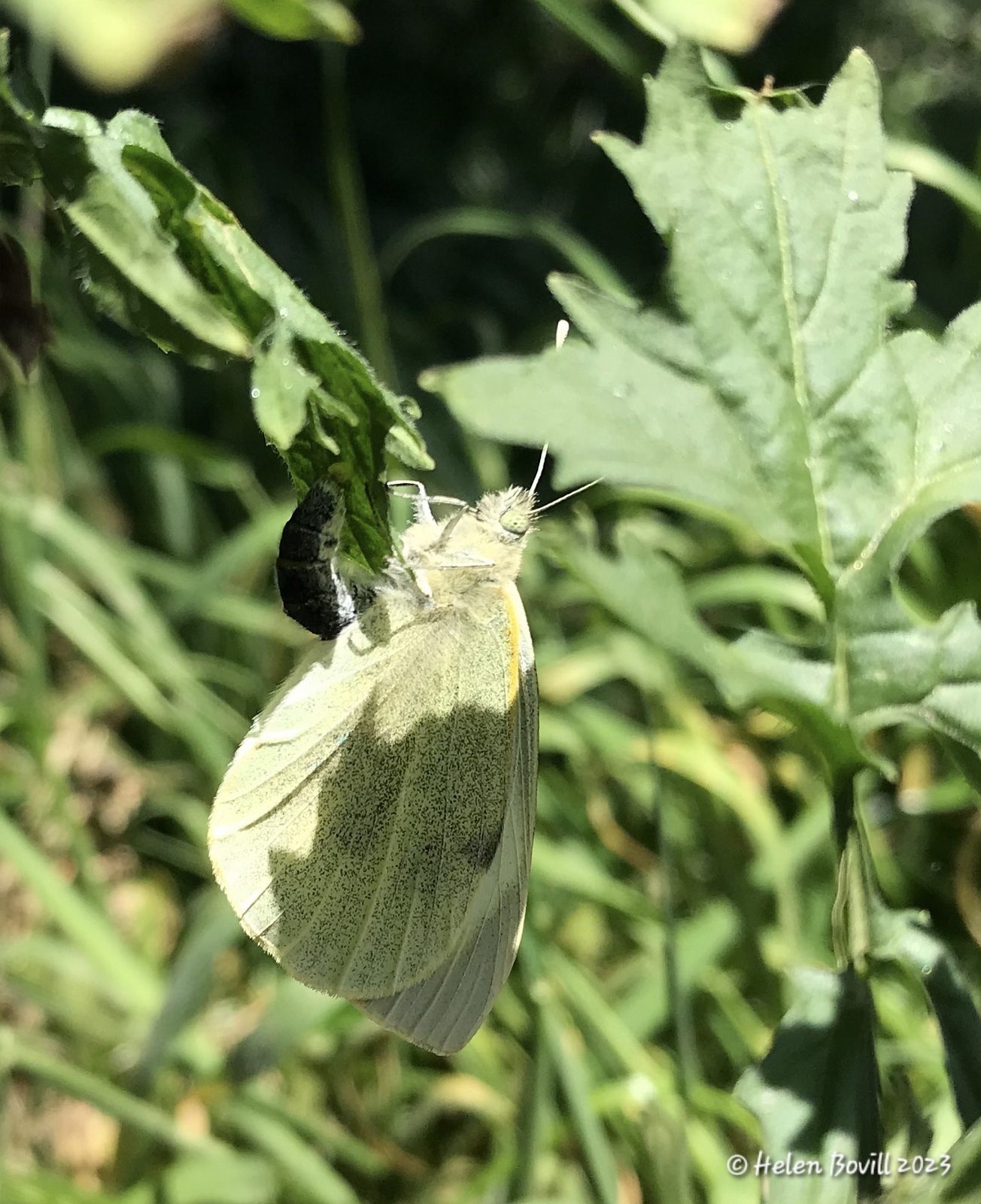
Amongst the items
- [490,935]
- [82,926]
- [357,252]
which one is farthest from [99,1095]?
[357,252]

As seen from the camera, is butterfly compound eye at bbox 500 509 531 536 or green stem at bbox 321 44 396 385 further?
green stem at bbox 321 44 396 385

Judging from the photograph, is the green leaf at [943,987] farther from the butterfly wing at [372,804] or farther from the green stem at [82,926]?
the green stem at [82,926]

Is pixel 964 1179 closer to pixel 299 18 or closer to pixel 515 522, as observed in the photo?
pixel 515 522

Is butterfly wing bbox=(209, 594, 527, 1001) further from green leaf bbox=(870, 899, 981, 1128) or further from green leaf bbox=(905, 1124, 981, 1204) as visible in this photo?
green leaf bbox=(905, 1124, 981, 1204)

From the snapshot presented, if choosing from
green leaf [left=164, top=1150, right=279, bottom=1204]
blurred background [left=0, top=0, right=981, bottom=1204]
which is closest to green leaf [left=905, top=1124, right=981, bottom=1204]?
blurred background [left=0, top=0, right=981, bottom=1204]

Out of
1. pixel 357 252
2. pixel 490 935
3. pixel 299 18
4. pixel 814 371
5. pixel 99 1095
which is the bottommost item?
pixel 99 1095

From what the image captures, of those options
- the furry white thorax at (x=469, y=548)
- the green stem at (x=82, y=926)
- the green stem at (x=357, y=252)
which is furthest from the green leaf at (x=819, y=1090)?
the green stem at (x=357, y=252)

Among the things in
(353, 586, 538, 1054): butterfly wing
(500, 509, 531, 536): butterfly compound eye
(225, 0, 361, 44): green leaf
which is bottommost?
(353, 586, 538, 1054): butterfly wing
